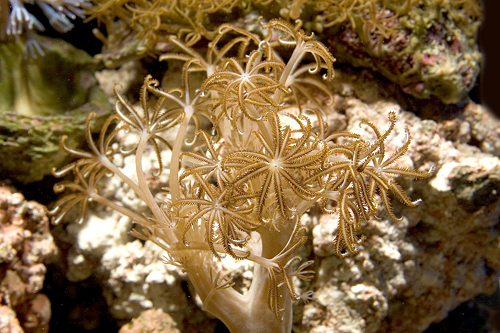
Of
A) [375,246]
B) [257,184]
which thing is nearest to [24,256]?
[257,184]

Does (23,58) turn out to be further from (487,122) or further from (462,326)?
(462,326)

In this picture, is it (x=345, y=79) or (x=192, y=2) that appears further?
(x=345, y=79)

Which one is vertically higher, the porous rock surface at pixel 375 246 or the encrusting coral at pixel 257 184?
the encrusting coral at pixel 257 184

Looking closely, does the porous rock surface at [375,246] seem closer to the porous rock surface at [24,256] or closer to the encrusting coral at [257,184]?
the porous rock surface at [24,256]

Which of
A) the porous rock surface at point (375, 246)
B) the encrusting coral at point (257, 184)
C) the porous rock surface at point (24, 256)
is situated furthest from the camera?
the porous rock surface at point (375, 246)

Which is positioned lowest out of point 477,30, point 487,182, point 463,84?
point 487,182

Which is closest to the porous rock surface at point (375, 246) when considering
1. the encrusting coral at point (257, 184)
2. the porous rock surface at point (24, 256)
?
the porous rock surface at point (24, 256)

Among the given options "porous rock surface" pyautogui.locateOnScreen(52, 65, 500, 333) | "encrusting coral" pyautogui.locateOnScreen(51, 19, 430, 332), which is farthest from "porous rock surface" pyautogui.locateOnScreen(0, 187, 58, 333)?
"encrusting coral" pyautogui.locateOnScreen(51, 19, 430, 332)

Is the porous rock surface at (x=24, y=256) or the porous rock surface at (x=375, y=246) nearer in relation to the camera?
the porous rock surface at (x=24, y=256)

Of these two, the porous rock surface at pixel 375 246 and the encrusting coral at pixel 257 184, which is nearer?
the encrusting coral at pixel 257 184

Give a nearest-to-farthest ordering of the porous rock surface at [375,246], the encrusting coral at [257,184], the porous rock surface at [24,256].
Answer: the encrusting coral at [257,184] < the porous rock surface at [24,256] < the porous rock surface at [375,246]

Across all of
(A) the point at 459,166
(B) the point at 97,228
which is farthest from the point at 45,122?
(A) the point at 459,166
